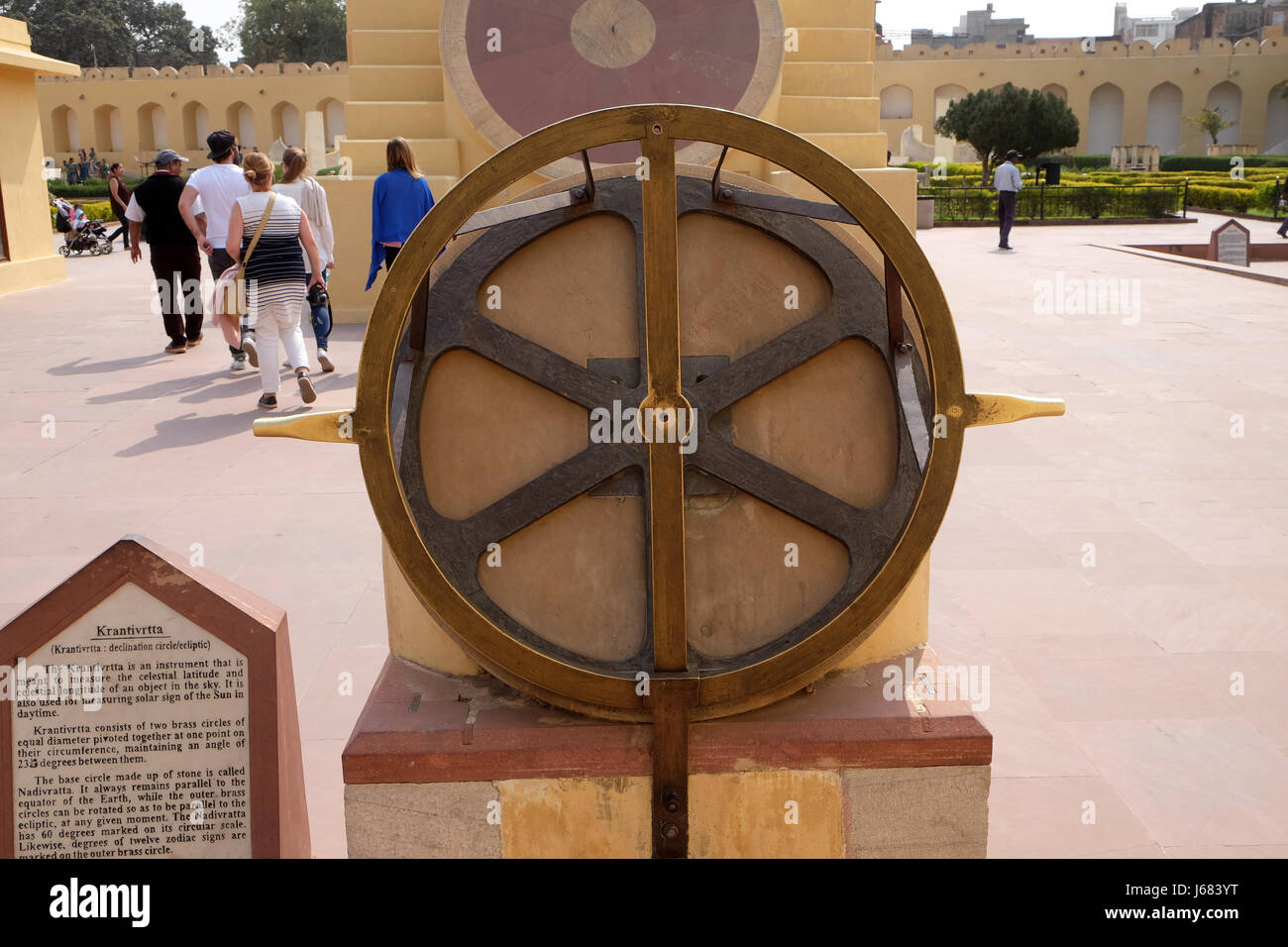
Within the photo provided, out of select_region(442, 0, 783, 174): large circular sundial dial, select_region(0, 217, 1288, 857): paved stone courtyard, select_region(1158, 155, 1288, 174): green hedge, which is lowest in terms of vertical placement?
select_region(0, 217, 1288, 857): paved stone courtyard

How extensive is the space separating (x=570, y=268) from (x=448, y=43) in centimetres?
728

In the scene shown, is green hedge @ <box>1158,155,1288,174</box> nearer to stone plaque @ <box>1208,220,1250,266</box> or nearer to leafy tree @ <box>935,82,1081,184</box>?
leafy tree @ <box>935,82,1081,184</box>

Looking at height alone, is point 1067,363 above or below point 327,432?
below

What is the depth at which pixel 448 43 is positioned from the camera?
8.91m

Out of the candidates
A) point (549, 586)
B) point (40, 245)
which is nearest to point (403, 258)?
point (549, 586)

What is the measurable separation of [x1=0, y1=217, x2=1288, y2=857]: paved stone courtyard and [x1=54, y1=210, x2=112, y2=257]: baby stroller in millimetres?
9534

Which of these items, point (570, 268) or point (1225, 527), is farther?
point (1225, 527)

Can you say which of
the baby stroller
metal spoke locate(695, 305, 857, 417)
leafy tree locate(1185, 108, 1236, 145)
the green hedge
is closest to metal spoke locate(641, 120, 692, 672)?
metal spoke locate(695, 305, 857, 417)

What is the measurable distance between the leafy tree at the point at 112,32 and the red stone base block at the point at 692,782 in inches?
2152

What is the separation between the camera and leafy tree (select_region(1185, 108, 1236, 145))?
1775 inches

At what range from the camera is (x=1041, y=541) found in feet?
16.6

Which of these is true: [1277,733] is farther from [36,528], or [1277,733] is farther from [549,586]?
[36,528]

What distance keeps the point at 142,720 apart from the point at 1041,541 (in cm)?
391

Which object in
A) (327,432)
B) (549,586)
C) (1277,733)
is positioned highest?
(327,432)
